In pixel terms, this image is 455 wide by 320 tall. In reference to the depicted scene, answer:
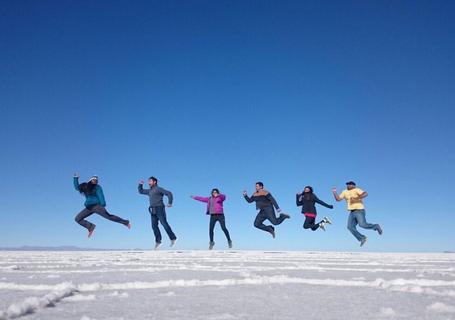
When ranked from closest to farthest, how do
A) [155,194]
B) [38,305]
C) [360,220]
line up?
[38,305] → [360,220] → [155,194]

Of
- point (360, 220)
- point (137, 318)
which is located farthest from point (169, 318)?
point (360, 220)

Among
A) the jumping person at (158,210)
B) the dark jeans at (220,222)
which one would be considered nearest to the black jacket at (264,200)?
the dark jeans at (220,222)

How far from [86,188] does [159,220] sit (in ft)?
8.20

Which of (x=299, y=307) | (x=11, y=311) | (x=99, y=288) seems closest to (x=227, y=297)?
(x=299, y=307)

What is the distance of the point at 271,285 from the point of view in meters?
2.82

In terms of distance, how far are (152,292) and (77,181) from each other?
11.7 meters

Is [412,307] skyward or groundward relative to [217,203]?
groundward

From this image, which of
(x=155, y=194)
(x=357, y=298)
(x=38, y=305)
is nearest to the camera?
(x=38, y=305)

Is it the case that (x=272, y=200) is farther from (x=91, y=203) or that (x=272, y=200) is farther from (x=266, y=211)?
(x=91, y=203)

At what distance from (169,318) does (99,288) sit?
104cm

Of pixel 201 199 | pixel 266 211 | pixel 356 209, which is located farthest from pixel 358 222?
pixel 201 199

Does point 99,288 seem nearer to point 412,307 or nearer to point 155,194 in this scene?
point 412,307

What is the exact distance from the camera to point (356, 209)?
12.8m

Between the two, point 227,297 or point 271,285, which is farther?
point 271,285
